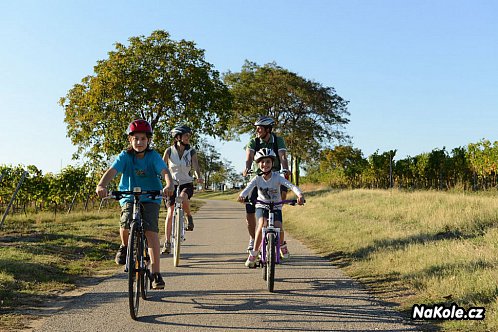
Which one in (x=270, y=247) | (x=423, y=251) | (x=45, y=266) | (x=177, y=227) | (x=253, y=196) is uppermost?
(x=253, y=196)

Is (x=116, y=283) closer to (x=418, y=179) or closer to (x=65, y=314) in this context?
(x=65, y=314)

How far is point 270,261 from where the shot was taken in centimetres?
631

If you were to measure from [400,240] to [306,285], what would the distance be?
3.83 meters

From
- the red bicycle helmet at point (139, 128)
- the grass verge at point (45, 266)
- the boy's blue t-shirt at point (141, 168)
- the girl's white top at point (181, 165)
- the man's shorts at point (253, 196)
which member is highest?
the red bicycle helmet at point (139, 128)

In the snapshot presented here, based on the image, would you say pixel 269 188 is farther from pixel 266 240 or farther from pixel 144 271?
pixel 144 271

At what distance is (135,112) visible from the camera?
1038 inches

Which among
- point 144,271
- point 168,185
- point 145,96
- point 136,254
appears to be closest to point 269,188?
point 168,185

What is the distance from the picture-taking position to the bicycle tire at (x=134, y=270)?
4996mm

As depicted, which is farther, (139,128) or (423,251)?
(423,251)

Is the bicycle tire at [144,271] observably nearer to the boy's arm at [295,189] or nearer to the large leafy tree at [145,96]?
the boy's arm at [295,189]

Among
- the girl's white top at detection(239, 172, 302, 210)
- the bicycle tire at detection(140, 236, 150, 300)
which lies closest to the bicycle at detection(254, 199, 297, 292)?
the girl's white top at detection(239, 172, 302, 210)

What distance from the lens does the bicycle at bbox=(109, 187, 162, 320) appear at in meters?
5.09

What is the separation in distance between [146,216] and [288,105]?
131ft

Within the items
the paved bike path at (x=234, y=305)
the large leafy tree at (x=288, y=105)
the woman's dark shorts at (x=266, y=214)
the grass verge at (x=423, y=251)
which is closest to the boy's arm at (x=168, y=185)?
the paved bike path at (x=234, y=305)
